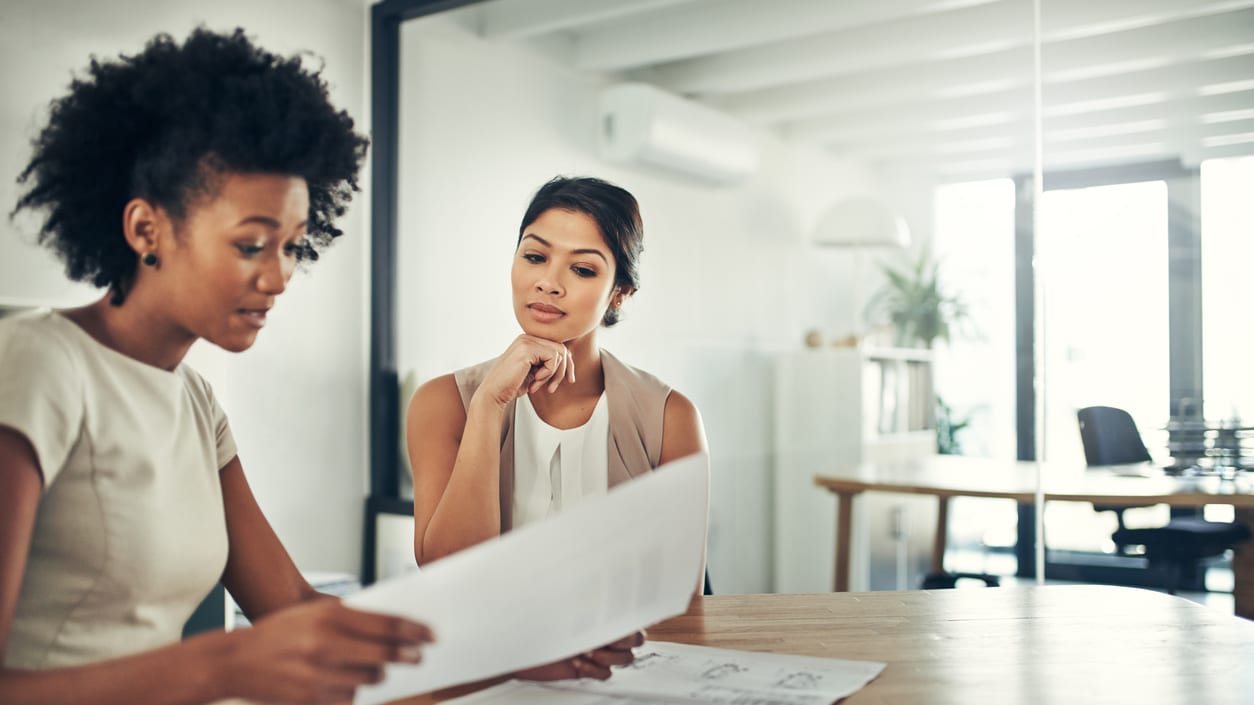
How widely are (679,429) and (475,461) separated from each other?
0.34 m

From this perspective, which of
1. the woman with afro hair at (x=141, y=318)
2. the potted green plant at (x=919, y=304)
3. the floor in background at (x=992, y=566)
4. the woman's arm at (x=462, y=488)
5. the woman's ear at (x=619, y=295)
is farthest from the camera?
the potted green plant at (x=919, y=304)

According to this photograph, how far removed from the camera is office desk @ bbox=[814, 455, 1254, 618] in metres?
2.43

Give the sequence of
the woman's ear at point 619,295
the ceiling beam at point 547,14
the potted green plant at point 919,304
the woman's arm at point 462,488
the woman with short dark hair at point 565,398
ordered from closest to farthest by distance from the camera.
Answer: the woman's arm at point 462,488 → the woman with short dark hair at point 565,398 → the woman's ear at point 619,295 → the potted green plant at point 919,304 → the ceiling beam at point 547,14

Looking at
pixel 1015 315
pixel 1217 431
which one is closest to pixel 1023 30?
pixel 1015 315

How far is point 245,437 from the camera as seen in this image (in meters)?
3.09

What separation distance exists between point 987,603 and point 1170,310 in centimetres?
158

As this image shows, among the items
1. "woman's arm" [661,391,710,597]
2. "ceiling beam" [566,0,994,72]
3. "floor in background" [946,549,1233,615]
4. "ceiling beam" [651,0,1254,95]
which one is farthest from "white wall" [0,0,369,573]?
"floor in background" [946,549,1233,615]

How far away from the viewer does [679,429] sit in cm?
158

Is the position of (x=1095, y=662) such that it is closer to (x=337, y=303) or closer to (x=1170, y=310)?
(x=1170, y=310)

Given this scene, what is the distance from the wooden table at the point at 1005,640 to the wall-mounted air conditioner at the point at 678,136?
7.21 ft

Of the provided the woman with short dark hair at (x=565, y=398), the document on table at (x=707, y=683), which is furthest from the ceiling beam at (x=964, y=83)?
the document on table at (x=707, y=683)

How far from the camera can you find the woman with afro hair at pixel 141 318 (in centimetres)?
76

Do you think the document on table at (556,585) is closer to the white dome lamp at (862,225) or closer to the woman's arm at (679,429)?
the woman's arm at (679,429)

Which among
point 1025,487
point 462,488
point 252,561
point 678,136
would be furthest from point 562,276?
point 678,136
